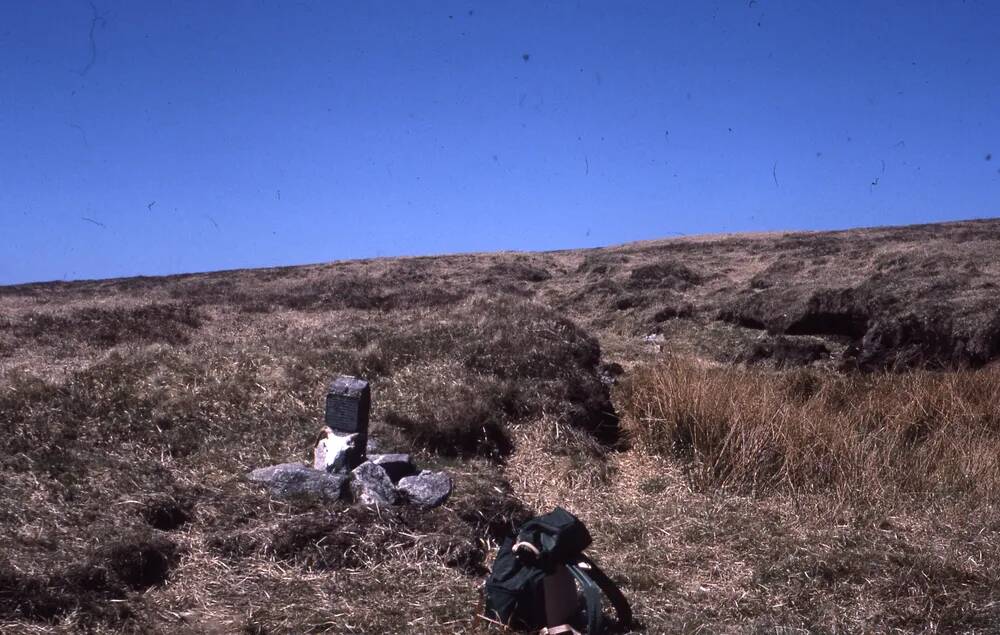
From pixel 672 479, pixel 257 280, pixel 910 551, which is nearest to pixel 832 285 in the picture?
pixel 672 479

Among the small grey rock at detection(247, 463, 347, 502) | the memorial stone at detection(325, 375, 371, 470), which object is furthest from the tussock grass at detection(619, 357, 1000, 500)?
the small grey rock at detection(247, 463, 347, 502)

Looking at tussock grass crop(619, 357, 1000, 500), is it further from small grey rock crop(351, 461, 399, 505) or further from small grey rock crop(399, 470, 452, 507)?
small grey rock crop(351, 461, 399, 505)

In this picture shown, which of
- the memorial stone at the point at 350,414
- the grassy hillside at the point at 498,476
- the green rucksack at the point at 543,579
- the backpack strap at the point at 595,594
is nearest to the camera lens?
the backpack strap at the point at 595,594

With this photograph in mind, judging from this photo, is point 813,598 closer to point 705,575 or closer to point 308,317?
point 705,575

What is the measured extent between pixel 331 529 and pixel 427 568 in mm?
684

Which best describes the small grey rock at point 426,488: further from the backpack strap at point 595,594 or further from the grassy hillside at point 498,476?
the backpack strap at point 595,594

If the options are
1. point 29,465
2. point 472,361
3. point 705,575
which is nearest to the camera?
point 705,575

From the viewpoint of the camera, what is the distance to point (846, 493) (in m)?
6.22

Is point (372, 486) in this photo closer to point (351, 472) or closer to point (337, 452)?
point (351, 472)

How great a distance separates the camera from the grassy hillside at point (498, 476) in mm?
4562

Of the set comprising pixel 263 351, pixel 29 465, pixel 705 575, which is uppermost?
pixel 263 351

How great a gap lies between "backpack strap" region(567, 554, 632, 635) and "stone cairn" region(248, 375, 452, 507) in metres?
1.76

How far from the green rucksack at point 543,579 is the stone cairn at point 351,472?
1588 mm

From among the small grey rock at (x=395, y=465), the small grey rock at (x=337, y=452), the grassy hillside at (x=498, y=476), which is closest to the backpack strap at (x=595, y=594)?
the grassy hillside at (x=498, y=476)
